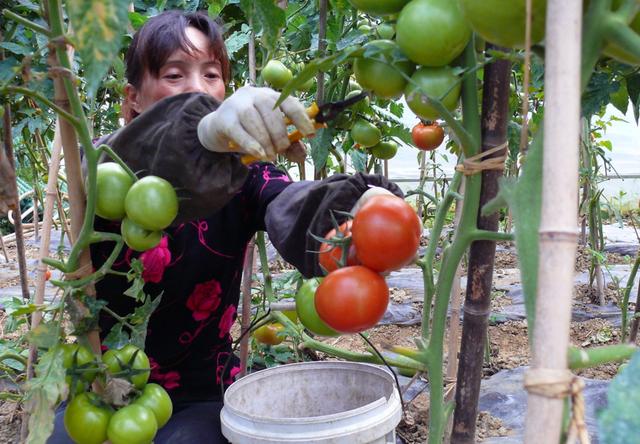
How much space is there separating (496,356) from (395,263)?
1.53 m

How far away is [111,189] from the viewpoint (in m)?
0.64

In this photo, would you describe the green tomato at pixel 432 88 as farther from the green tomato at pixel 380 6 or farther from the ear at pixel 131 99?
the ear at pixel 131 99

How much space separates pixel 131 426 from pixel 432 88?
0.48 meters

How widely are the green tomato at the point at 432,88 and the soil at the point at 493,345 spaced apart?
63cm

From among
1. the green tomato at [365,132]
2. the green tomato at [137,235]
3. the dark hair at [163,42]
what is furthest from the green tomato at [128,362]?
the green tomato at [365,132]

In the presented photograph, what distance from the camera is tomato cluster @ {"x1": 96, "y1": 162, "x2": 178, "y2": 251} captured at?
2.03 feet

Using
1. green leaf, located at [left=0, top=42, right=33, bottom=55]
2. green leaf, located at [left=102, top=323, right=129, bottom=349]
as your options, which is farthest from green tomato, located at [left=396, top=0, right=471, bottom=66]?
green leaf, located at [left=0, top=42, right=33, bottom=55]

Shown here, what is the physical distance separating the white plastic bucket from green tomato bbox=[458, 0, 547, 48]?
24.6 inches

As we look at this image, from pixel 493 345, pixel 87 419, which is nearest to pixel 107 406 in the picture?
pixel 87 419

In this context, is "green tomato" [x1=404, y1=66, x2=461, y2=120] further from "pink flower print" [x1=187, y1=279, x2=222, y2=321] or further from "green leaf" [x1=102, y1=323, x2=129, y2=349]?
"pink flower print" [x1=187, y1=279, x2=222, y2=321]

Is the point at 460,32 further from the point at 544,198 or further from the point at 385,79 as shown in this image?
the point at 544,198

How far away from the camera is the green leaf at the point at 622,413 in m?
0.23

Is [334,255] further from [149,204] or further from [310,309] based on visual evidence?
[149,204]

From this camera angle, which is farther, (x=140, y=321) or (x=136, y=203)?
(x=140, y=321)
